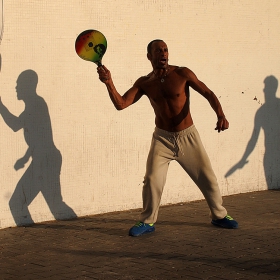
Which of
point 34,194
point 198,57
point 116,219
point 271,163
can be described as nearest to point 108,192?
point 116,219

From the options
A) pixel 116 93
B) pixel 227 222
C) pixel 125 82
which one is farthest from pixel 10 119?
pixel 227 222

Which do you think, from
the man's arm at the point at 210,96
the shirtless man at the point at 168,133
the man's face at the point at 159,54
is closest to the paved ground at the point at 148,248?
the shirtless man at the point at 168,133

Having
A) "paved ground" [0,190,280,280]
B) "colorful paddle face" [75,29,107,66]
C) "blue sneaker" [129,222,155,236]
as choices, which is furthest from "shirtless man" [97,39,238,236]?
"colorful paddle face" [75,29,107,66]

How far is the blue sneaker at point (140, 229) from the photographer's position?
782 centimetres

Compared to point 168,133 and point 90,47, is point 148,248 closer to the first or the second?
point 168,133

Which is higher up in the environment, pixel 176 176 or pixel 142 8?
pixel 142 8

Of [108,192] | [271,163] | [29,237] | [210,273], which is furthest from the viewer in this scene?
[271,163]

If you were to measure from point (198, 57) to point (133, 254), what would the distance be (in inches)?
143

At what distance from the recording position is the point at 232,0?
1020 cm

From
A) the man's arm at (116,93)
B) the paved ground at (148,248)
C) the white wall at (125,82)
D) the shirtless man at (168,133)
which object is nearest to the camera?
the paved ground at (148,248)

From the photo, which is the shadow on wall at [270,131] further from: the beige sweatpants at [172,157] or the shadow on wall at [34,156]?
the shadow on wall at [34,156]

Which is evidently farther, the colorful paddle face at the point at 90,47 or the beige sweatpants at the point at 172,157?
the beige sweatpants at the point at 172,157

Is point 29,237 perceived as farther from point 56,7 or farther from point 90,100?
point 56,7

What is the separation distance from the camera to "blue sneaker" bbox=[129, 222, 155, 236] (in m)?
7.82
